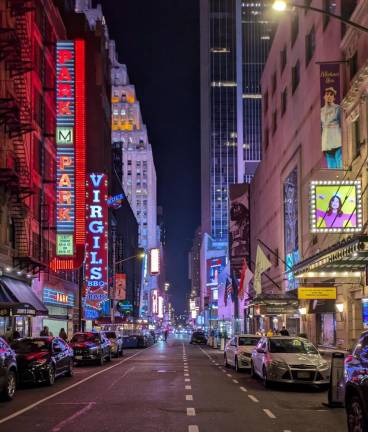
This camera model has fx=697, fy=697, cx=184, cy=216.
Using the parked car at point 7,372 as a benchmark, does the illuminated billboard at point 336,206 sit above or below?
above

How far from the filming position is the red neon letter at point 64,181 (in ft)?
136

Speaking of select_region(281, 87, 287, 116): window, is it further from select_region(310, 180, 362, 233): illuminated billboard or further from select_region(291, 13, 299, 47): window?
select_region(310, 180, 362, 233): illuminated billboard

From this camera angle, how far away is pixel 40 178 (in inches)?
1619

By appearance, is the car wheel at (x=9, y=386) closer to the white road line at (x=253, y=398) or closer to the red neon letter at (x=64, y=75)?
the white road line at (x=253, y=398)

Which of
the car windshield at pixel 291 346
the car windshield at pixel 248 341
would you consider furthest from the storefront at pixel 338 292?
the car windshield at pixel 248 341

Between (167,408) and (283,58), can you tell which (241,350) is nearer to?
(167,408)

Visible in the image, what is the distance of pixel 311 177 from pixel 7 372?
82.9ft

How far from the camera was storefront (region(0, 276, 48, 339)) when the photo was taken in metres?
29.8

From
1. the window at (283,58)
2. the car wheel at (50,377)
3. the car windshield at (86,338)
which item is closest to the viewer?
the car wheel at (50,377)

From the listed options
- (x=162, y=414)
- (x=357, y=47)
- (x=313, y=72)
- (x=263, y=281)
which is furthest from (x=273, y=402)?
(x=263, y=281)

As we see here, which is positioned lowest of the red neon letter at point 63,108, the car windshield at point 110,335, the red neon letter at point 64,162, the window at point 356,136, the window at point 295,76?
the car windshield at point 110,335

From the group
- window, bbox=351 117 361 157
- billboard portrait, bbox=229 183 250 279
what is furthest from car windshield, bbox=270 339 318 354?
billboard portrait, bbox=229 183 250 279

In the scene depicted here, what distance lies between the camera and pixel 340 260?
2203 centimetres

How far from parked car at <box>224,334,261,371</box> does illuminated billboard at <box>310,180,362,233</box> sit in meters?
5.06
